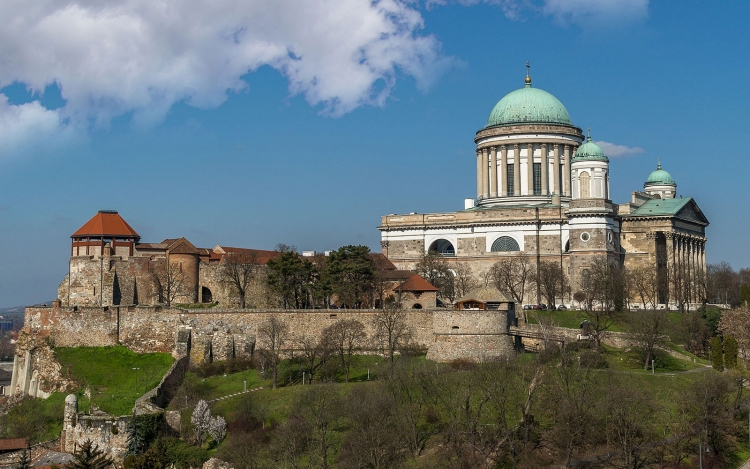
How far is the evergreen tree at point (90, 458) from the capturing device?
4619 cm

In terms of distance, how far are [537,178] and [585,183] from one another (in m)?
11.7

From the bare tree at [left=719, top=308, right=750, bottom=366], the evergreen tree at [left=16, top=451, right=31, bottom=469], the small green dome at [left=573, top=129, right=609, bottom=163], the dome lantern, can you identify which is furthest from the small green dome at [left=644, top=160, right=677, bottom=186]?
the evergreen tree at [left=16, top=451, right=31, bottom=469]

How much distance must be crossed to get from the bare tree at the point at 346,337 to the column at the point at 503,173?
131 feet

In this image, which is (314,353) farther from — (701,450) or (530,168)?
(530,168)

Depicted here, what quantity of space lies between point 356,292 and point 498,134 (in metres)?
33.3

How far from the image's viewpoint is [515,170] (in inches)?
3880

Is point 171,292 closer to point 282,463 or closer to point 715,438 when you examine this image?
point 282,463

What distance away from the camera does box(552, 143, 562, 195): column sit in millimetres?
97562

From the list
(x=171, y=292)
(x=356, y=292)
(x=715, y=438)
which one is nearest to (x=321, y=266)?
(x=356, y=292)

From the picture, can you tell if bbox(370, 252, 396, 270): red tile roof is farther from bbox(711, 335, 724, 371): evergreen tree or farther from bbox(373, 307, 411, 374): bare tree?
bbox(711, 335, 724, 371): evergreen tree

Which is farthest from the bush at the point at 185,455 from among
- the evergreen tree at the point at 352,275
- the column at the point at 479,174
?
the column at the point at 479,174

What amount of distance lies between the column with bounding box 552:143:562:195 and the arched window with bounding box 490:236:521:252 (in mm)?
8313

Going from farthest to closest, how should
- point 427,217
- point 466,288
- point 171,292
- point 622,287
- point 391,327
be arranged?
point 427,217 → point 466,288 → point 622,287 → point 171,292 → point 391,327

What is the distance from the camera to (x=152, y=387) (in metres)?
56.7
